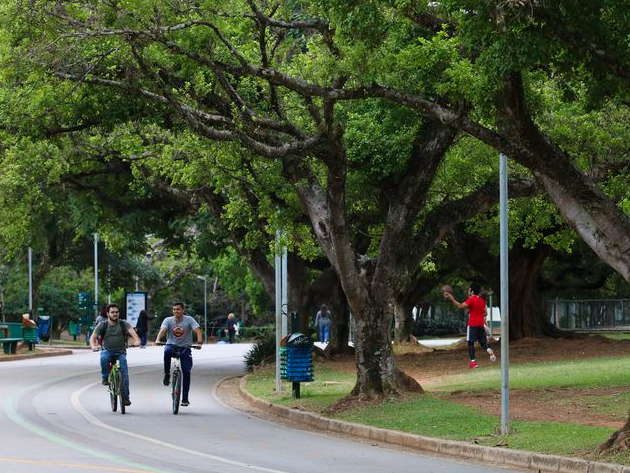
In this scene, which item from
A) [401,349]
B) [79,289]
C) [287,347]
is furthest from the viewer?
[79,289]

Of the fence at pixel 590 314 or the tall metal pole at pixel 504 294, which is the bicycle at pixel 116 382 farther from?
the fence at pixel 590 314

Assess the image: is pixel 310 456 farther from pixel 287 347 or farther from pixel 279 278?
pixel 279 278

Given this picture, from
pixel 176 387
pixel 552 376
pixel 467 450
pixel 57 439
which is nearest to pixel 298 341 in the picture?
pixel 176 387

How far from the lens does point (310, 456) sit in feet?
44.6

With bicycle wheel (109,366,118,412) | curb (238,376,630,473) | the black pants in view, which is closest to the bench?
the black pants

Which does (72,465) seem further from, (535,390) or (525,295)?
(525,295)

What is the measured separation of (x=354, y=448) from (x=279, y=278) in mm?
8359

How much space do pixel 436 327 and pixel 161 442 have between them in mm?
56556

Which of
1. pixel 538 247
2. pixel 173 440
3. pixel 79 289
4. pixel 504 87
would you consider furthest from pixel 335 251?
pixel 79 289

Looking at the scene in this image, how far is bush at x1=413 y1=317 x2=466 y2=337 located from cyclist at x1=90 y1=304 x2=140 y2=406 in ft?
165

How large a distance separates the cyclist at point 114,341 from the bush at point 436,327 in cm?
5031

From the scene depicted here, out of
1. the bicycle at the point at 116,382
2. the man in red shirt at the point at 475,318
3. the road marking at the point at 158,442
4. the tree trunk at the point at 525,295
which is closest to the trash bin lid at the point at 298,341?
the bicycle at the point at 116,382

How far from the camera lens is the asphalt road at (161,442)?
12.4 meters

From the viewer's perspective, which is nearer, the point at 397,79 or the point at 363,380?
the point at 397,79
